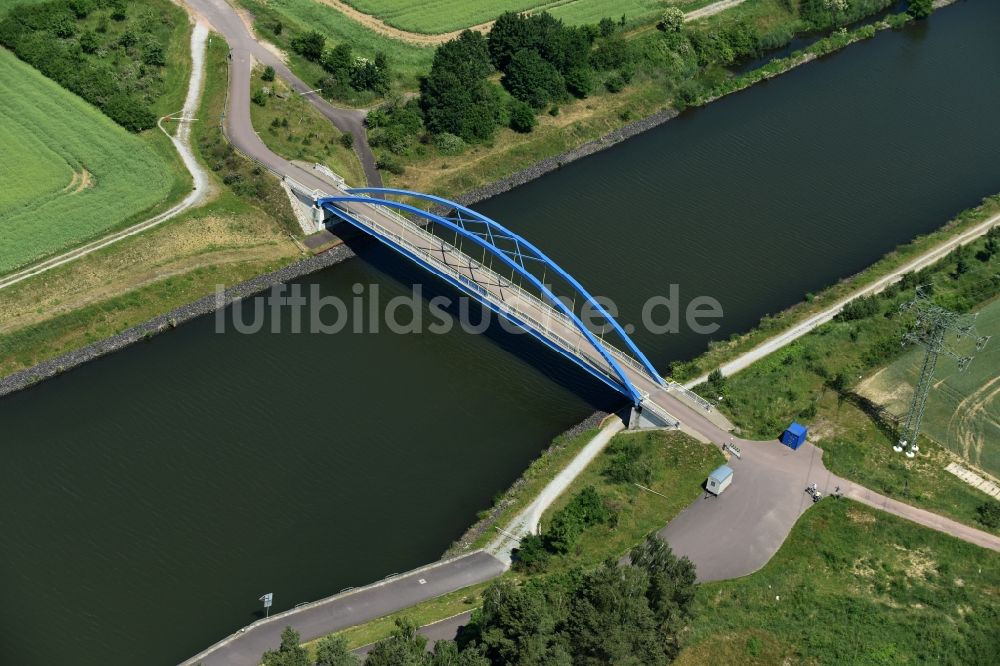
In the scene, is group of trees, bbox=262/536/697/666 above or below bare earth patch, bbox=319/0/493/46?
below

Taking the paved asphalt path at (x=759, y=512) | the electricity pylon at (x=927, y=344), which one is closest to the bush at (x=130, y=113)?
the paved asphalt path at (x=759, y=512)

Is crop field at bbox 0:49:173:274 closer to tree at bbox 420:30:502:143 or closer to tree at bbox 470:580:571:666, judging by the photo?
tree at bbox 420:30:502:143

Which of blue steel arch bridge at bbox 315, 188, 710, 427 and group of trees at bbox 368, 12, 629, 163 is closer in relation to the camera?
blue steel arch bridge at bbox 315, 188, 710, 427

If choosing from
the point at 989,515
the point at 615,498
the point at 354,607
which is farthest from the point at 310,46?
the point at 989,515

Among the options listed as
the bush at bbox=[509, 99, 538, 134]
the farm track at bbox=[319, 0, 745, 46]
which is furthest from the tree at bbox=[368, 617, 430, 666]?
the farm track at bbox=[319, 0, 745, 46]

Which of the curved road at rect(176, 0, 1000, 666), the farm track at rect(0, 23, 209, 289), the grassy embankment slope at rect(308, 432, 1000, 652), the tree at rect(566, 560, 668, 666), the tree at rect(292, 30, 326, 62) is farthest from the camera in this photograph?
the tree at rect(292, 30, 326, 62)

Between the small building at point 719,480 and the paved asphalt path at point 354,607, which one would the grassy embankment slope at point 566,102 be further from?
the paved asphalt path at point 354,607

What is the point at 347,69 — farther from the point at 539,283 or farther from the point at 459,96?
the point at 539,283
